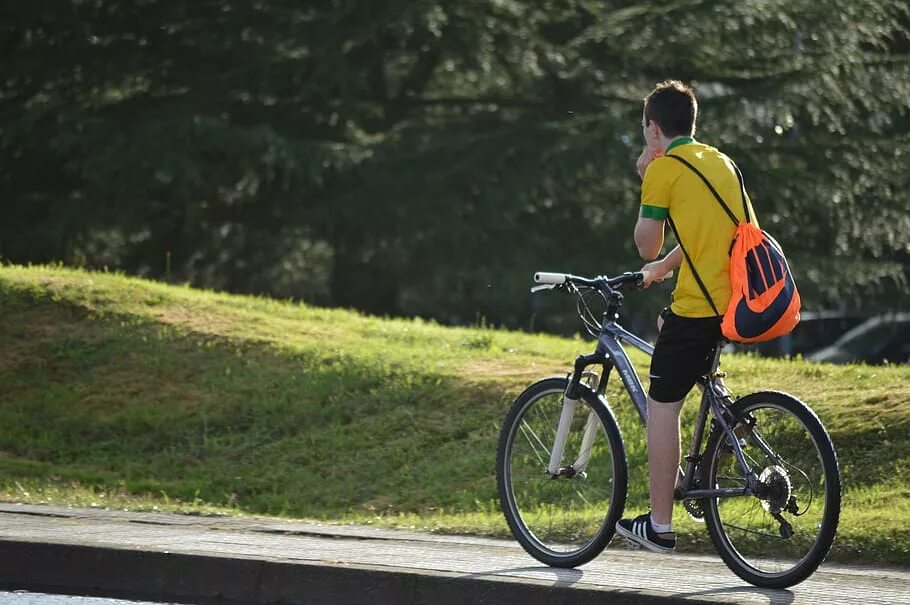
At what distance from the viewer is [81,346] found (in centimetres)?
1238

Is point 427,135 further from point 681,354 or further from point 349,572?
point 681,354

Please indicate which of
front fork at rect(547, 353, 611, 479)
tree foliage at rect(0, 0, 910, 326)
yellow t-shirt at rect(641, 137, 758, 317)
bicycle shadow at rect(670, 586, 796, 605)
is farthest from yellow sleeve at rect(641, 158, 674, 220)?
tree foliage at rect(0, 0, 910, 326)

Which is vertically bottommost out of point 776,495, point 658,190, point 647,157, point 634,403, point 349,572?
point 349,572

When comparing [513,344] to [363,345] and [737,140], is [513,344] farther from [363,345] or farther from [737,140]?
[737,140]

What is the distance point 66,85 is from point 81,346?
13322mm

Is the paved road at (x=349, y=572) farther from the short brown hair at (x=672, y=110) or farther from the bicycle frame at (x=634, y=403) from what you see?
the short brown hair at (x=672, y=110)

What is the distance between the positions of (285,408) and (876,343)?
1637 centimetres

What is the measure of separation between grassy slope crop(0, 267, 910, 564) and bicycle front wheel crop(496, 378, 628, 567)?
1.25m

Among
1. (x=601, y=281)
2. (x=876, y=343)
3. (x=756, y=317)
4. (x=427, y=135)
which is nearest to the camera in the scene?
(x=756, y=317)

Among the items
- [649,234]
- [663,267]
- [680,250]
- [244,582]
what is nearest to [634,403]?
[663,267]

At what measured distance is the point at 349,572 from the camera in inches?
245

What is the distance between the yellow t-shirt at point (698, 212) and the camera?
5.86 m

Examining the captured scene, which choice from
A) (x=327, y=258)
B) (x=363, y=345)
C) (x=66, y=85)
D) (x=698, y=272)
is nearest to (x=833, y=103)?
(x=327, y=258)

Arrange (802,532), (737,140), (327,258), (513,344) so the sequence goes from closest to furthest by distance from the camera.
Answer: (802,532) → (513,344) → (737,140) → (327,258)
